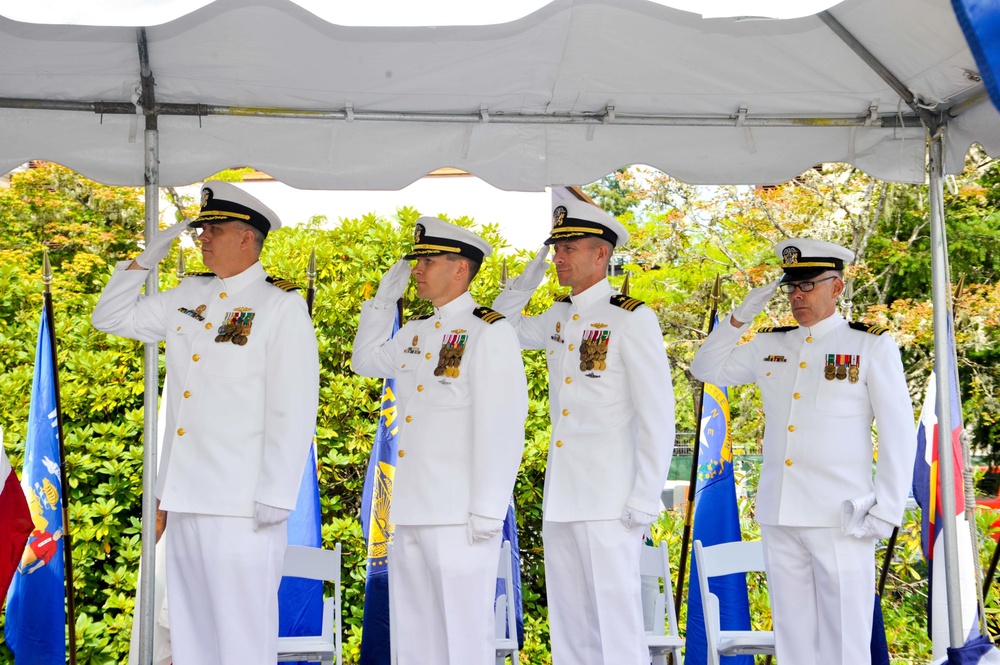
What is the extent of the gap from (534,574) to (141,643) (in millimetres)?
3204

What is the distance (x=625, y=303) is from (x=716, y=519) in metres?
2.04

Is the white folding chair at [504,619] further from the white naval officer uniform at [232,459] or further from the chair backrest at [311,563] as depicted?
the white naval officer uniform at [232,459]

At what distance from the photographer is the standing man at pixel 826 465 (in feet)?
15.0

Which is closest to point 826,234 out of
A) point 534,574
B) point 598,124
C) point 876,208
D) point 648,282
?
point 876,208

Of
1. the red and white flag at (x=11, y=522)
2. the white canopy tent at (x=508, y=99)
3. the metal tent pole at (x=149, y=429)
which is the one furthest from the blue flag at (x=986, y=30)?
the red and white flag at (x=11, y=522)

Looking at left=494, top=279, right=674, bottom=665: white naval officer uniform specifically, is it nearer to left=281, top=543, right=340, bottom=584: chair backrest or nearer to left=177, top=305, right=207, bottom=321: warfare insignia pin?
left=281, top=543, right=340, bottom=584: chair backrest

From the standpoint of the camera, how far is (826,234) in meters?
11.4

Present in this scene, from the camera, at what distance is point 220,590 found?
4.12m

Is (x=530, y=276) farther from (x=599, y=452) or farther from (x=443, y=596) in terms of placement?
(x=443, y=596)

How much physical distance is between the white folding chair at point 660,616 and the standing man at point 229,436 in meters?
1.80

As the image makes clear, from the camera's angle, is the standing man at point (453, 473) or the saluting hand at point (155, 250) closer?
the standing man at point (453, 473)

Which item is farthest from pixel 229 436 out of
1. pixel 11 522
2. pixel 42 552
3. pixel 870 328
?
pixel 870 328

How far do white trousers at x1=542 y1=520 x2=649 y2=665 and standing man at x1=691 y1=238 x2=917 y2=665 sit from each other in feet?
2.16

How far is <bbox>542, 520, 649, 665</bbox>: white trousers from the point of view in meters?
4.52
